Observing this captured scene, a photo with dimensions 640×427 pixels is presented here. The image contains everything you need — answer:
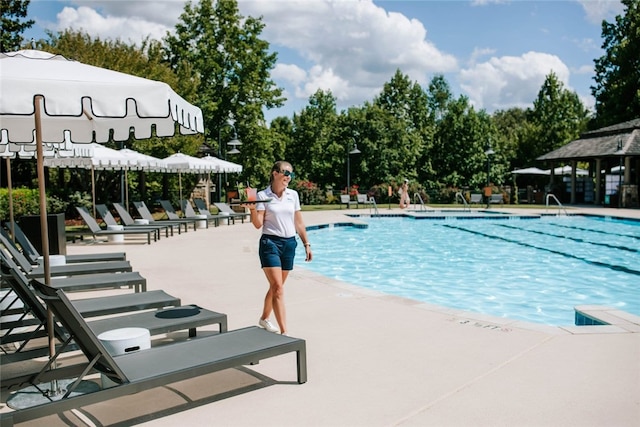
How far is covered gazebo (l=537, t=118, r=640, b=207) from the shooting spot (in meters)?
25.7

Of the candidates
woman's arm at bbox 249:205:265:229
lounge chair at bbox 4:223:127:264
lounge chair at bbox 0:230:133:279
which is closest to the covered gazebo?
lounge chair at bbox 4:223:127:264

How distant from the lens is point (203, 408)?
3.52 meters

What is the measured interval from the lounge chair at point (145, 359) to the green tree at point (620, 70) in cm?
4089

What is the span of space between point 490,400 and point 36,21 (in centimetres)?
3599

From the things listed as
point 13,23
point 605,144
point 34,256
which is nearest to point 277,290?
point 34,256

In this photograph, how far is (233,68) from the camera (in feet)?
110

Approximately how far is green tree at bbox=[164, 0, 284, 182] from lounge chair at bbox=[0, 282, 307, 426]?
2970cm

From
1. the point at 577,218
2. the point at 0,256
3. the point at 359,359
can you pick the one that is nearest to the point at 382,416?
the point at 359,359

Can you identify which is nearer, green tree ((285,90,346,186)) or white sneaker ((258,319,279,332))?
white sneaker ((258,319,279,332))

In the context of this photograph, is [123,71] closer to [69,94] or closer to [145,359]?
[69,94]

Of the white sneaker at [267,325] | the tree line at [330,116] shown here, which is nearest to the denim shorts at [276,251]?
the white sneaker at [267,325]

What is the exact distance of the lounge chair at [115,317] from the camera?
4.16m

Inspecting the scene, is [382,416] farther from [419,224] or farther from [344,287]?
[419,224]

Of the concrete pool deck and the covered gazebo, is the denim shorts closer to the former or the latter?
the concrete pool deck
